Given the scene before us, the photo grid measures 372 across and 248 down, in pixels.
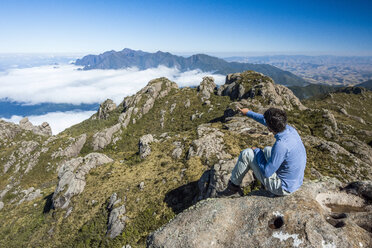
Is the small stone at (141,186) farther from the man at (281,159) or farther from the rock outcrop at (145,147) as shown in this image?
the man at (281,159)

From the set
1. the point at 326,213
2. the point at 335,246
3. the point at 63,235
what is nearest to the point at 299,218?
the point at 335,246

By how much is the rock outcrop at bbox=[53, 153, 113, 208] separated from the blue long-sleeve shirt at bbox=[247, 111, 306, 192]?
3345cm

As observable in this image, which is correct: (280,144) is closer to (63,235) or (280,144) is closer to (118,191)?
(118,191)

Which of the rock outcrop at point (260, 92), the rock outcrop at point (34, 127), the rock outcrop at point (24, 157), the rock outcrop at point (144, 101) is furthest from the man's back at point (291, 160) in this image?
the rock outcrop at point (34, 127)

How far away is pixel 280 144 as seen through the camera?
24.7ft

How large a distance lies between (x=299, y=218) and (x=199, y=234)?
14.7ft

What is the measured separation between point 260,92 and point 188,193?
236ft

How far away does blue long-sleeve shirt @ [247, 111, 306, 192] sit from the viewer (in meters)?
7.61

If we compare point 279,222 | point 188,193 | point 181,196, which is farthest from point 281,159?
point 181,196

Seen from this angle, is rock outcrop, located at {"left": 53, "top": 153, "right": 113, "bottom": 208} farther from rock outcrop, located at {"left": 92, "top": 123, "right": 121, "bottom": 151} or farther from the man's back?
rock outcrop, located at {"left": 92, "top": 123, "right": 121, "bottom": 151}

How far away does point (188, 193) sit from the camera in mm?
21359

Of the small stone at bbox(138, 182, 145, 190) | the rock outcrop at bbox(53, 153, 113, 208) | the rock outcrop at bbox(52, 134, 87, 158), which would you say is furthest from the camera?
the rock outcrop at bbox(52, 134, 87, 158)

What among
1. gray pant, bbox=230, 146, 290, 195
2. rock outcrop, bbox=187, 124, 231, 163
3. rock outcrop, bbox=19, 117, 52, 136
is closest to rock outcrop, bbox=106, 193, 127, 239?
rock outcrop, bbox=187, 124, 231, 163

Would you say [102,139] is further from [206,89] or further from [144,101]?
[206,89]
